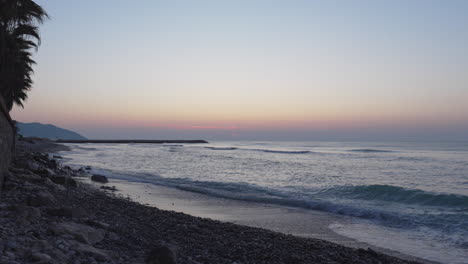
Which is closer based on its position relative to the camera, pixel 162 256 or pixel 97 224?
pixel 162 256

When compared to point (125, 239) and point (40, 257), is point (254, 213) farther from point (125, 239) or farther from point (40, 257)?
point (40, 257)

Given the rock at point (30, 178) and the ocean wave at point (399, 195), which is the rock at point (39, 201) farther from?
the ocean wave at point (399, 195)

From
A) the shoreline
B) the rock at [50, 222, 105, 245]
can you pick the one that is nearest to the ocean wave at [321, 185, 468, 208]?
the shoreline

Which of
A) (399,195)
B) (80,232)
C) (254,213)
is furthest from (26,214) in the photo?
(399,195)

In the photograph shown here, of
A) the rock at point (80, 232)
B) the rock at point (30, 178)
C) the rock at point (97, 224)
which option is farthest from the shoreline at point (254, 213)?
the rock at point (80, 232)

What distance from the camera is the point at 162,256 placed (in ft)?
16.8

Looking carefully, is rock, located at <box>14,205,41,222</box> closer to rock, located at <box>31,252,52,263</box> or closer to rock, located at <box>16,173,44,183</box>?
rock, located at <box>31,252,52,263</box>

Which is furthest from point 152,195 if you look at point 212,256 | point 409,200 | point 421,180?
point 421,180

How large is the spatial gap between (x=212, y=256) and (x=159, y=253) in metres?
1.29

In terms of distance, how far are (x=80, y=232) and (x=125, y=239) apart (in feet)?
2.77

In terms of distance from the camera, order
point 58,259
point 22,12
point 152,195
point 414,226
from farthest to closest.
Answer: point 152,195
point 22,12
point 414,226
point 58,259

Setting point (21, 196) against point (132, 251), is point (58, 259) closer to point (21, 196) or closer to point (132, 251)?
point (132, 251)

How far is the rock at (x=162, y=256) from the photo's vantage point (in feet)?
16.6

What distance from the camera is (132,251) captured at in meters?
5.52
